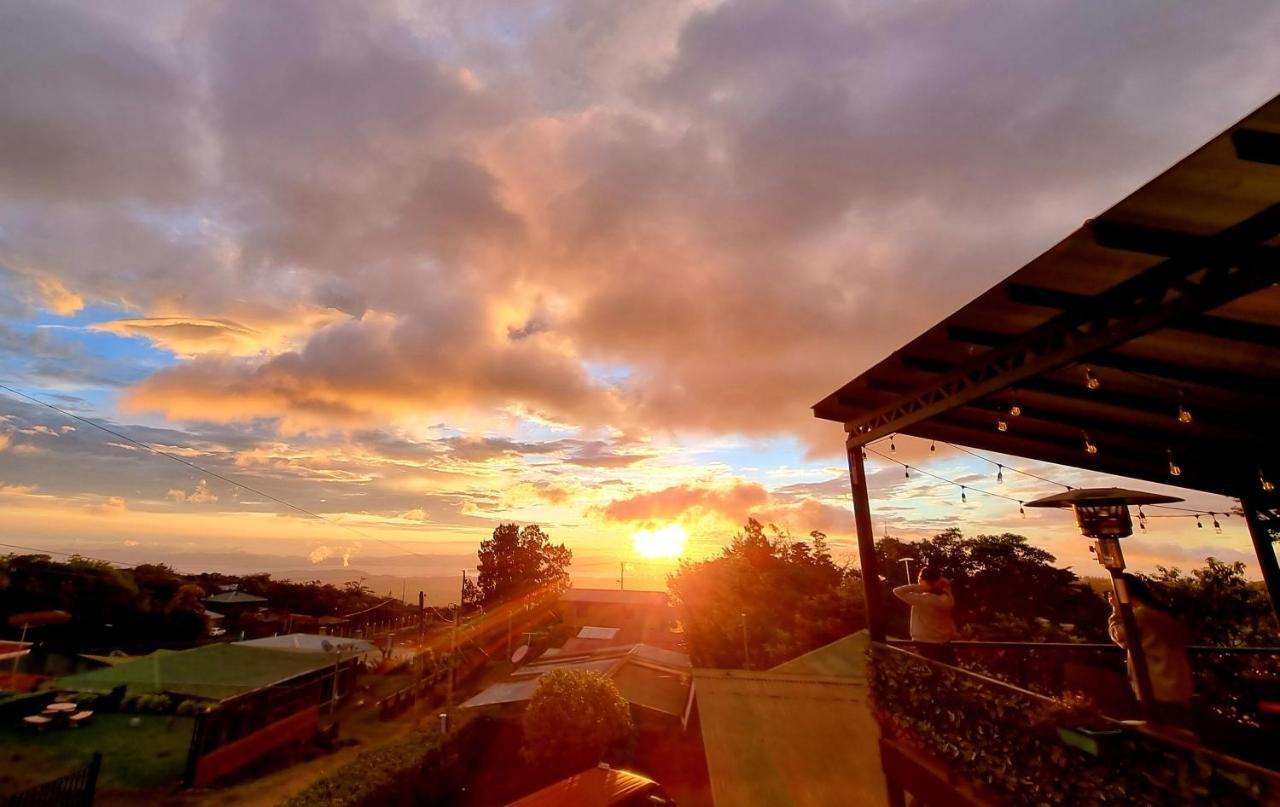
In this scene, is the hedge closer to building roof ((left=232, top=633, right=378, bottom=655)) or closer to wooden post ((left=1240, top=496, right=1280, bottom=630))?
building roof ((left=232, top=633, right=378, bottom=655))

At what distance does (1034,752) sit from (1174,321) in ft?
12.3

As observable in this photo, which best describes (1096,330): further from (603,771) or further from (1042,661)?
(603,771)

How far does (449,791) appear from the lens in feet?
42.9

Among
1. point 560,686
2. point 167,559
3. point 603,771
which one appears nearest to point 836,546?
point 560,686

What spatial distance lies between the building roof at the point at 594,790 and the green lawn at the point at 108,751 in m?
11.2

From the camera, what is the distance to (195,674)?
576 inches

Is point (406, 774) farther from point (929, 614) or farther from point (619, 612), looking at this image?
point (619, 612)

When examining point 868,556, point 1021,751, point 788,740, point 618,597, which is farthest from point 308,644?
point 618,597

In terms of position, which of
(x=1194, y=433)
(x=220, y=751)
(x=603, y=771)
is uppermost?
(x=1194, y=433)

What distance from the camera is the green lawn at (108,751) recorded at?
1261cm

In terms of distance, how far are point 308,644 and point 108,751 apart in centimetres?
642

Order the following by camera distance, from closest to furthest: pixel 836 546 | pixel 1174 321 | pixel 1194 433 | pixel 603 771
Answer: pixel 1174 321, pixel 1194 433, pixel 603 771, pixel 836 546

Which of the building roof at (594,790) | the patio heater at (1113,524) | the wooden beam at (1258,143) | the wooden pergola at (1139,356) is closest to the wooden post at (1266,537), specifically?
the wooden pergola at (1139,356)

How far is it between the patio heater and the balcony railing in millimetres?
836
